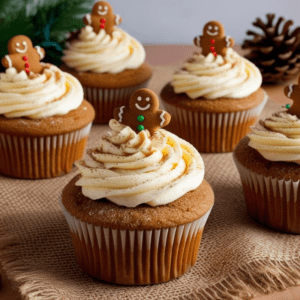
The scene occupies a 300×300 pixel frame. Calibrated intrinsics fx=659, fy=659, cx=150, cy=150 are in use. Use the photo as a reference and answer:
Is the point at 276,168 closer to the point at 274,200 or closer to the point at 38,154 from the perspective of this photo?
the point at 274,200

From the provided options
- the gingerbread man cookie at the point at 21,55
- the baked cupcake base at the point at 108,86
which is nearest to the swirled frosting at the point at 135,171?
the gingerbread man cookie at the point at 21,55

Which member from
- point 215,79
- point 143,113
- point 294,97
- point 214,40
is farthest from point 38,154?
point 294,97

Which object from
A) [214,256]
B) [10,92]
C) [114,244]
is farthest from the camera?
[10,92]

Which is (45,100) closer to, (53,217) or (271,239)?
(53,217)

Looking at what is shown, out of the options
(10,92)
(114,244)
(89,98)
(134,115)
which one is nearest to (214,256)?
(114,244)

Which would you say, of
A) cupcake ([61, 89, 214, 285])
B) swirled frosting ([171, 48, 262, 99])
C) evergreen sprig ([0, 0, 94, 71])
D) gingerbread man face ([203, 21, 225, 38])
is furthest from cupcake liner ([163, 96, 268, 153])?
cupcake ([61, 89, 214, 285])

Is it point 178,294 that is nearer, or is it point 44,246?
point 178,294
